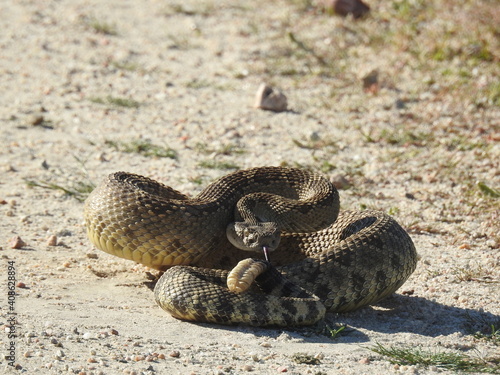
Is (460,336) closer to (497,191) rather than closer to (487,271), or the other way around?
(487,271)

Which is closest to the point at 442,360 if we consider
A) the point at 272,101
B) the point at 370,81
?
the point at 272,101

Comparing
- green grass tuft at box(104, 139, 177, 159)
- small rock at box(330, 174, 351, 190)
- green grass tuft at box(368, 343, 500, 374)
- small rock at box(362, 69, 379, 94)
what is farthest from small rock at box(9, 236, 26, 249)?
small rock at box(362, 69, 379, 94)

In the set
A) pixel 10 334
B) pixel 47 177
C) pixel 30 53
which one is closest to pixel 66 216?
pixel 47 177

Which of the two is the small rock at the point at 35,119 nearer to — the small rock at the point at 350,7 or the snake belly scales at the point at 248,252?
the snake belly scales at the point at 248,252

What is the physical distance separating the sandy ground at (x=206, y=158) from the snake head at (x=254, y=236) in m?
0.84

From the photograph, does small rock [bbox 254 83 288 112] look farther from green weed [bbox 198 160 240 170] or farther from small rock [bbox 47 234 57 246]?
small rock [bbox 47 234 57 246]

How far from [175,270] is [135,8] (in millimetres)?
11283

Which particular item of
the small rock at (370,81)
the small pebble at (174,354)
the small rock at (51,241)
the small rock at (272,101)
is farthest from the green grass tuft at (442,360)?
the small rock at (370,81)

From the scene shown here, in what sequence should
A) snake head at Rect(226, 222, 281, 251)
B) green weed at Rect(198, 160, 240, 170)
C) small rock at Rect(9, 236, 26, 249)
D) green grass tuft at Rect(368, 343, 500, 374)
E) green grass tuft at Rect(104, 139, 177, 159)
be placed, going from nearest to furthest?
green grass tuft at Rect(368, 343, 500, 374)
snake head at Rect(226, 222, 281, 251)
small rock at Rect(9, 236, 26, 249)
green weed at Rect(198, 160, 240, 170)
green grass tuft at Rect(104, 139, 177, 159)

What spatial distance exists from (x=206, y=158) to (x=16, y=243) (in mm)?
3428

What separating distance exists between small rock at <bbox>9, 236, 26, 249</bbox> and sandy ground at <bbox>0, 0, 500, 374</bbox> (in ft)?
0.18

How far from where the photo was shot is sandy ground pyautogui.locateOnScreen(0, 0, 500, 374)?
5.95 metres

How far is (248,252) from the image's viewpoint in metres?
7.39

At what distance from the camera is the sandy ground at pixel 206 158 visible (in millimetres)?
5949
